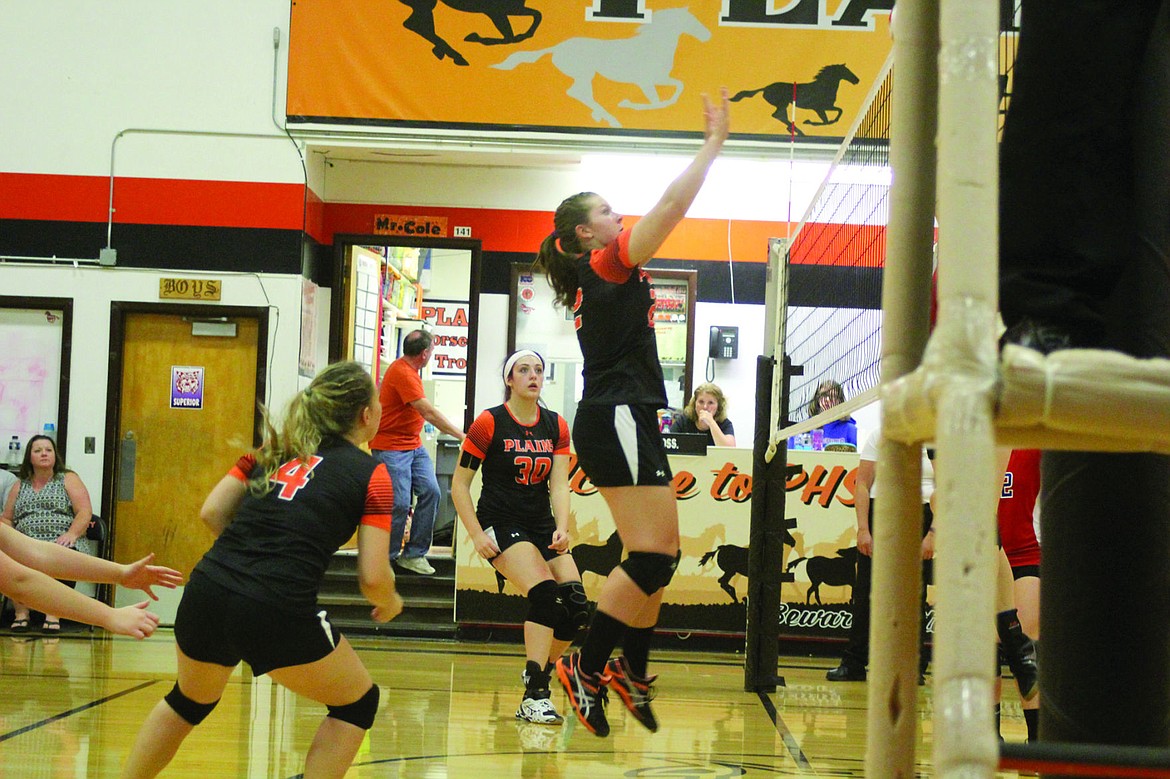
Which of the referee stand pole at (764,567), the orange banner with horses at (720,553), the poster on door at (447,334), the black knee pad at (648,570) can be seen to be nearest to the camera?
the black knee pad at (648,570)

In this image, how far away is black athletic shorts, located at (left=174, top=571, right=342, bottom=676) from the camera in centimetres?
324

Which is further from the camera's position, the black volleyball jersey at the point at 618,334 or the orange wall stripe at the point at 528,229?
the orange wall stripe at the point at 528,229

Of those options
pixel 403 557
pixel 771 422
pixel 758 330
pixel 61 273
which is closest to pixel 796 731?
pixel 771 422

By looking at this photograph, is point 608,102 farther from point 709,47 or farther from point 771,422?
point 771,422

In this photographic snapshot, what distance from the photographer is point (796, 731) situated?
5.82m

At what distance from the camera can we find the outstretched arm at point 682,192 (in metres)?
3.09

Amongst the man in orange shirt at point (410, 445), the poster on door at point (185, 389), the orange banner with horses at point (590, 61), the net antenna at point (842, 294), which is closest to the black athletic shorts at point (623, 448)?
the net antenna at point (842, 294)

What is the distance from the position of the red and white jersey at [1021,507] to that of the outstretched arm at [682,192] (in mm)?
2405

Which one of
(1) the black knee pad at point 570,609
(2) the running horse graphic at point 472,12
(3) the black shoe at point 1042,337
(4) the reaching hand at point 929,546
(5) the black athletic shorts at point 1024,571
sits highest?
(2) the running horse graphic at point 472,12

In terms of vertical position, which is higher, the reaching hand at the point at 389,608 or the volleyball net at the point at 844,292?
the volleyball net at the point at 844,292

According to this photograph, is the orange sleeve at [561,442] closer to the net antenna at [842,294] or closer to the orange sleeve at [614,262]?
the net antenna at [842,294]

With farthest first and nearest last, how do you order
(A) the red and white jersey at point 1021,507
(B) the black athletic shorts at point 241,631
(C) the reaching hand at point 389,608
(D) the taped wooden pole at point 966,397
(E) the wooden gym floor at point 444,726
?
(A) the red and white jersey at point 1021,507 < (E) the wooden gym floor at point 444,726 < (C) the reaching hand at point 389,608 < (B) the black athletic shorts at point 241,631 < (D) the taped wooden pole at point 966,397

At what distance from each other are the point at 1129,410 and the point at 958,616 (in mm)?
242

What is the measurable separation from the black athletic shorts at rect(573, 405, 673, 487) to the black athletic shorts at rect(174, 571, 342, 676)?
100 cm
